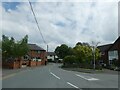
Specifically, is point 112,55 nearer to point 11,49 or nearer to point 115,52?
point 115,52

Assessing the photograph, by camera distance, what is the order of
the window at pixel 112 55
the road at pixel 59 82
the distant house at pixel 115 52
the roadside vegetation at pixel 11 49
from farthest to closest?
the window at pixel 112 55, the distant house at pixel 115 52, the roadside vegetation at pixel 11 49, the road at pixel 59 82

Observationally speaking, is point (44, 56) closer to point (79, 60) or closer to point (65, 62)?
point (65, 62)

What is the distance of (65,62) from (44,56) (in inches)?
1242

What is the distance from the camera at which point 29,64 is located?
8638cm

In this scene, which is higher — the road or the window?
the window

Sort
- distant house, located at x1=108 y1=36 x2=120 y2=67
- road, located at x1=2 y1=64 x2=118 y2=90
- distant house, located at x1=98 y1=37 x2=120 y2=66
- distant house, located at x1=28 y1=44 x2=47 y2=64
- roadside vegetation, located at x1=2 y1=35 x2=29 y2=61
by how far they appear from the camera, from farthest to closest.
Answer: distant house, located at x1=28 y1=44 x2=47 y2=64
distant house, located at x1=98 y1=37 x2=120 y2=66
distant house, located at x1=108 y1=36 x2=120 y2=67
roadside vegetation, located at x1=2 y1=35 x2=29 y2=61
road, located at x1=2 y1=64 x2=118 y2=90

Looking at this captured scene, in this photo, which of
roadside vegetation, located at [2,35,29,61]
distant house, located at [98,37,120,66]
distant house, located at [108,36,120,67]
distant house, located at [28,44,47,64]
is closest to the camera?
roadside vegetation, located at [2,35,29,61]

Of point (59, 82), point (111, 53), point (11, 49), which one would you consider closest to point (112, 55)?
point (111, 53)

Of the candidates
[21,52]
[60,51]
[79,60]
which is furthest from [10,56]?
[60,51]

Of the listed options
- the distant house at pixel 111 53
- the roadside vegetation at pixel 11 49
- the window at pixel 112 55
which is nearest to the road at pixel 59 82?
the roadside vegetation at pixel 11 49

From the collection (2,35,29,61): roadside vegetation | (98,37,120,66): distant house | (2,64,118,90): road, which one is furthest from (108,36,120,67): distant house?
(2,64,118,90): road

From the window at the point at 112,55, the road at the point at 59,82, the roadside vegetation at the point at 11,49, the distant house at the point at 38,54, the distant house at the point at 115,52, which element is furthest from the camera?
the distant house at the point at 38,54

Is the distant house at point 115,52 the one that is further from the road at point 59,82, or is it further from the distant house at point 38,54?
the road at point 59,82

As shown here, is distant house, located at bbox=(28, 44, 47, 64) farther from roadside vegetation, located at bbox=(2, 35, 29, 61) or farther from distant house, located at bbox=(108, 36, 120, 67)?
roadside vegetation, located at bbox=(2, 35, 29, 61)
